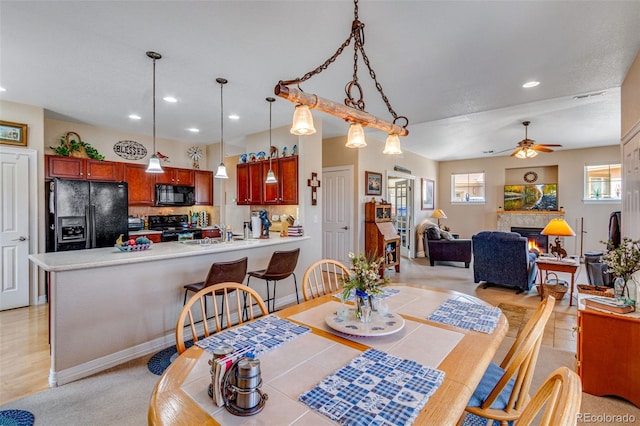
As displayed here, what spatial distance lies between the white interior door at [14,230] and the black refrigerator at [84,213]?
0.93 ft

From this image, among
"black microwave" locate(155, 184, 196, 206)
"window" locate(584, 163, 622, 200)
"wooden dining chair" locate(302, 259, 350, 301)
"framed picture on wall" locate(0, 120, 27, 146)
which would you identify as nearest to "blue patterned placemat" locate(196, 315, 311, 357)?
"wooden dining chair" locate(302, 259, 350, 301)

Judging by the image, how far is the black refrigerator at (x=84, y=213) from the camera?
411 centimetres

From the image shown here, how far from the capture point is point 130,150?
18.5 feet

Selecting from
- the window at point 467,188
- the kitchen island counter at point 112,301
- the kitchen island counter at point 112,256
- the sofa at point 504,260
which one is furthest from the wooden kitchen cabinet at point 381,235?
the window at point 467,188

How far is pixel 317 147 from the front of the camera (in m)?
4.77

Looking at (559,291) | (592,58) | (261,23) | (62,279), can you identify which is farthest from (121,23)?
(559,291)

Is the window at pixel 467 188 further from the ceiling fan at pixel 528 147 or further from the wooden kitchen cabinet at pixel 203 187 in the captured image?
the wooden kitchen cabinet at pixel 203 187

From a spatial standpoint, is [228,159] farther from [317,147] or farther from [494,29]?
[494,29]

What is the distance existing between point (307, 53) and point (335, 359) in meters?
2.43

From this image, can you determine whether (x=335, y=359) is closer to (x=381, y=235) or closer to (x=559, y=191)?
(x=381, y=235)

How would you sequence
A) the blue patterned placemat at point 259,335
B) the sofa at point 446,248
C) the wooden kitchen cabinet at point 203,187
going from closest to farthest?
1. the blue patterned placemat at point 259,335
2. the wooden kitchen cabinet at point 203,187
3. the sofa at point 446,248

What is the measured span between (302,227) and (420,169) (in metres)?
4.98

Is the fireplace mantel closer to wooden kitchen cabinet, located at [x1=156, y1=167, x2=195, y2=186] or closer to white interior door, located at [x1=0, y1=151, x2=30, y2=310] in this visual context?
wooden kitchen cabinet, located at [x1=156, y1=167, x2=195, y2=186]

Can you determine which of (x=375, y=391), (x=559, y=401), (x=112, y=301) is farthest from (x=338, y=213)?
(x=559, y=401)
